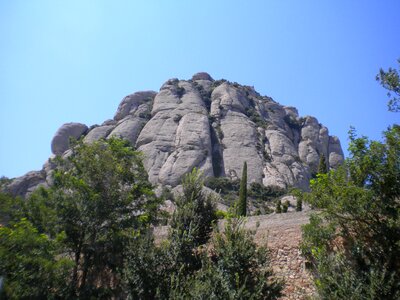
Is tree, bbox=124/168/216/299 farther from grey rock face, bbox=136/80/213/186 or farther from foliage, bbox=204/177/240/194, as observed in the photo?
foliage, bbox=204/177/240/194

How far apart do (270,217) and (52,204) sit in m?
10.9

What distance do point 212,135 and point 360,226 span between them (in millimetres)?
50873

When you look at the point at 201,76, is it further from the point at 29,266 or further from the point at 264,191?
the point at 29,266

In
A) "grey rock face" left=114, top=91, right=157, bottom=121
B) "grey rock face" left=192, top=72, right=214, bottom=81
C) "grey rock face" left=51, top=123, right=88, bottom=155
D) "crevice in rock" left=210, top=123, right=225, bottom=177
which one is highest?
"grey rock face" left=192, top=72, right=214, bottom=81

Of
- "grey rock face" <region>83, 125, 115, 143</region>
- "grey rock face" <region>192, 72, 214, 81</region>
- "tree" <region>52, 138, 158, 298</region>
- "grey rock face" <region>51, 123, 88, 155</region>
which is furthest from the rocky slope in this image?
"tree" <region>52, 138, 158, 298</region>

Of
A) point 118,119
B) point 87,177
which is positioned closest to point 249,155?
point 118,119

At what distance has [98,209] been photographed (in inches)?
673

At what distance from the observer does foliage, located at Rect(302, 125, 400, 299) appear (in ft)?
33.9

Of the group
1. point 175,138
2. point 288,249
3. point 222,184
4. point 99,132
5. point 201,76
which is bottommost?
point 288,249

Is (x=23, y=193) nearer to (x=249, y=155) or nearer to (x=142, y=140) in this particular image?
(x=142, y=140)

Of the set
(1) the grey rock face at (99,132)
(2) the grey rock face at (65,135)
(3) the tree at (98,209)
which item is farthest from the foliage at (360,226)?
(2) the grey rock face at (65,135)

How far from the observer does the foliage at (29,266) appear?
12.3 m

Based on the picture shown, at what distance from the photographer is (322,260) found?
11.2m

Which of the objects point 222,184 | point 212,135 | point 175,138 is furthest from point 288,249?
point 212,135
